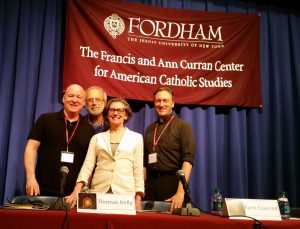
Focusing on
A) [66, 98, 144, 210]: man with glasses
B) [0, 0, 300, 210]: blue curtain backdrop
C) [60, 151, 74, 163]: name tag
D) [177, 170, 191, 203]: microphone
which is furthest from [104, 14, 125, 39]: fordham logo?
[177, 170, 191, 203]: microphone

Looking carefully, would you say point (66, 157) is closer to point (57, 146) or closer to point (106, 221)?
point (57, 146)

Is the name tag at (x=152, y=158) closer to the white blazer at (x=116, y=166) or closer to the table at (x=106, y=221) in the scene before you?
the white blazer at (x=116, y=166)

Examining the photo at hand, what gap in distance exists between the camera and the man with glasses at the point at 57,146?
8.98 feet

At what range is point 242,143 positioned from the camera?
13.4 feet

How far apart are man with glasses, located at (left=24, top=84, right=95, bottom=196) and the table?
1106mm

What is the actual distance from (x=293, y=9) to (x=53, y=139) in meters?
3.59

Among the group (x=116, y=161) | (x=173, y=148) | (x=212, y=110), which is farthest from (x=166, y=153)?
(x=212, y=110)

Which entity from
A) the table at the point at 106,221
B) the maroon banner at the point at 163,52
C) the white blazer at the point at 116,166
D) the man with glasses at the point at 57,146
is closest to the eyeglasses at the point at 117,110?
the white blazer at the point at 116,166

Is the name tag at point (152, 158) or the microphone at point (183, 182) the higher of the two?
the name tag at point (152, 158)

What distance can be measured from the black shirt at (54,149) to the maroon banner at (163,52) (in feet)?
2.99

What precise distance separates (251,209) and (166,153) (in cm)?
117

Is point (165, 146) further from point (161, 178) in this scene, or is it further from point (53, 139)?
point (53, 139)

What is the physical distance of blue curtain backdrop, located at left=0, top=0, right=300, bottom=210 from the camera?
3.64 meters

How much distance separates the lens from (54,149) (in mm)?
2791
